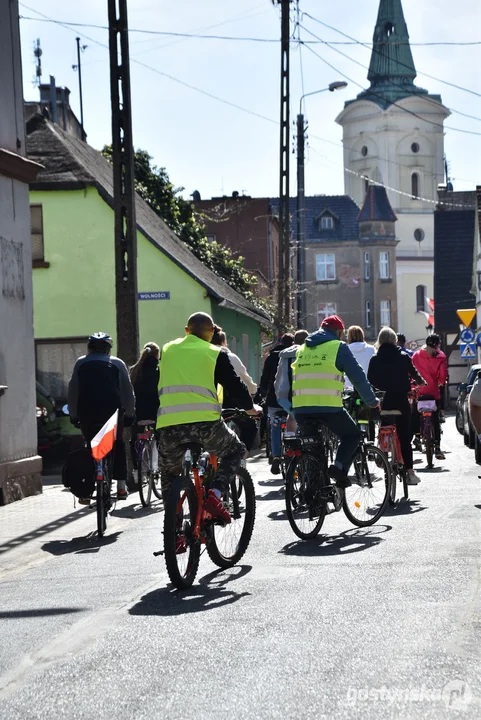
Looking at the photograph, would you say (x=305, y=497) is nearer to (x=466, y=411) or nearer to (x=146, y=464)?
(x=146, y=464)

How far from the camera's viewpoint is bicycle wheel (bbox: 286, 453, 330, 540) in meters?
10.4

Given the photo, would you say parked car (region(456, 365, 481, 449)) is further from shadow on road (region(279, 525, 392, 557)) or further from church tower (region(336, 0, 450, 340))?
church tower (region(336, 0, 450, 340))

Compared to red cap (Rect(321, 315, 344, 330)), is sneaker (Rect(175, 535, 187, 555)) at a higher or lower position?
lower

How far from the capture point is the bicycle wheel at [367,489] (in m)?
11.3

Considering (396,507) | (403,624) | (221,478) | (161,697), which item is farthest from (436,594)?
(396,507)

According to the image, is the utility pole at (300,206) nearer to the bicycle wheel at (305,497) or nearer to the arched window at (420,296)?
the bicycle wheel at (305,497)

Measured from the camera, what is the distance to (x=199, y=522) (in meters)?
8.53

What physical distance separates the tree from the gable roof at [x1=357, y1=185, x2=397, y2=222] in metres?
59.1

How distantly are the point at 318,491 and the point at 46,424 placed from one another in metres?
12.1

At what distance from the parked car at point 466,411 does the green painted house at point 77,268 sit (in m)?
5.44

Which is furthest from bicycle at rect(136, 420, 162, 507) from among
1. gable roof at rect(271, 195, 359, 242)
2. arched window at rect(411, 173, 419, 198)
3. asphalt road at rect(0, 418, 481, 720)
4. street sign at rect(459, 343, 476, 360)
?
arched window at rect(411, 173, 419, 198)

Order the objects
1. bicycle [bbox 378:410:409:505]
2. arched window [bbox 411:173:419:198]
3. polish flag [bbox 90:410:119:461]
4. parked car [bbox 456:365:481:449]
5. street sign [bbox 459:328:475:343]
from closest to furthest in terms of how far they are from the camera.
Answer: polish flag [bbox 90:410:119:461], bicycle [bbox 378:410:409:505], parked car [bbox 456:365:481:449], street sign [bbox 459:328:475:343], arched window [bbox 411:173:419:198]

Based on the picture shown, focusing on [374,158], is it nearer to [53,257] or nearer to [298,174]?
[298,174]

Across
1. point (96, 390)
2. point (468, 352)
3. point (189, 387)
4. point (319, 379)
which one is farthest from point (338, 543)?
point (468, 352)
